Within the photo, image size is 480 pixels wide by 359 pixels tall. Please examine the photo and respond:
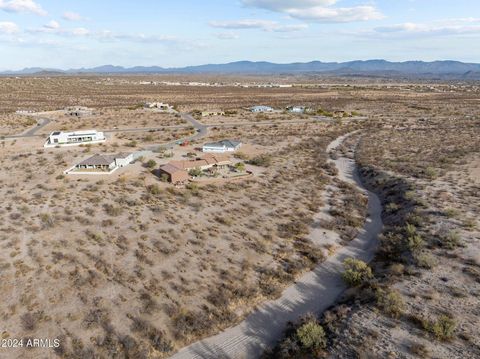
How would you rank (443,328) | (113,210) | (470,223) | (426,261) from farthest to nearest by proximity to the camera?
(113,210)
(470,223)
(426,261)
(443,328)

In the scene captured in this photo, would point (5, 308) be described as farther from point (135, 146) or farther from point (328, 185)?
point (135, 146)

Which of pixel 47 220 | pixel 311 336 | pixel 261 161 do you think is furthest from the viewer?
pixel 261 161

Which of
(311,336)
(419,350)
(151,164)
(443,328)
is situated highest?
(151,164)

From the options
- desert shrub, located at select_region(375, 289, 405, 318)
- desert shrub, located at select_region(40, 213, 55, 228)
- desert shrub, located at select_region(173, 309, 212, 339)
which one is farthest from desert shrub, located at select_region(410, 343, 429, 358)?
desert shrub, located at select_region(40, 213, 55, 228)

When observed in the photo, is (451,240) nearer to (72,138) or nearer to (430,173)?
(430,173)

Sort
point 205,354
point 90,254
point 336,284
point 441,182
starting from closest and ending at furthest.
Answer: point 205,354 < point 336,284 < point 90,254 < point 441,182

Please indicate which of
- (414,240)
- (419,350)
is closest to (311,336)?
(419,350)

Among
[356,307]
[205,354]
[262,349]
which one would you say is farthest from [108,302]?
[356,307]
